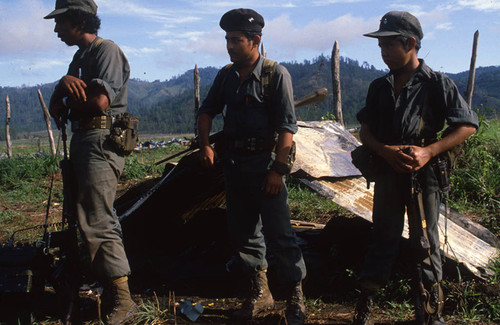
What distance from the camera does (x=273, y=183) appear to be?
9.52 feet

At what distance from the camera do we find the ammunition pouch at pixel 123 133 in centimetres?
307

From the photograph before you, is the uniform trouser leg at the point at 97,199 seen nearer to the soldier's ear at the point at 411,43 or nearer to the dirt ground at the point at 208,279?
the dirt ground at the point at 208,279

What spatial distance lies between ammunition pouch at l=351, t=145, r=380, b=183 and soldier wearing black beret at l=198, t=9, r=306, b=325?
1.61 feet

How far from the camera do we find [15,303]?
315cm

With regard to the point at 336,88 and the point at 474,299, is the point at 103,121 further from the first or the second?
the point at 336,88

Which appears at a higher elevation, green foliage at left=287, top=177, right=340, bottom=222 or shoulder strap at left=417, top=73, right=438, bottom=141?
shoulder strap at left=417, top=73, right=438, bottom=141

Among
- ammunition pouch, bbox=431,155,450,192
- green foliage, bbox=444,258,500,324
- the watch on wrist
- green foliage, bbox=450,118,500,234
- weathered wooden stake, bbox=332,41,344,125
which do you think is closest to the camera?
ammunition pouch, bbox=431,155,450,192

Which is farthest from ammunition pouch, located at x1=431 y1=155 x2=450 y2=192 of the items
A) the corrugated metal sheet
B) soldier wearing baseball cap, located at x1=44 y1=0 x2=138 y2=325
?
soldier wearing baseball cap, located at x1=44 y1=0 x2=138 y2=325

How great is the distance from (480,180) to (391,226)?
11.1 feet

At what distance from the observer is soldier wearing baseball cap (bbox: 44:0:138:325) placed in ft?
9.86

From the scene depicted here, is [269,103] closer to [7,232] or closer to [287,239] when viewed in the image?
[287,239]

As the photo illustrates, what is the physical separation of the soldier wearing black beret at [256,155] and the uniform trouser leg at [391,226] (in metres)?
0.51

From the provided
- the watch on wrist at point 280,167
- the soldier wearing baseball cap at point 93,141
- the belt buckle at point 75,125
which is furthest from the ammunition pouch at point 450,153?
the belt buckle at point 75,125

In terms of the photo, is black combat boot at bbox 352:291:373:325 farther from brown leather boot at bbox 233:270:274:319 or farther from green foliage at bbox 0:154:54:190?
green foliage at bbox 0:154:54:190
